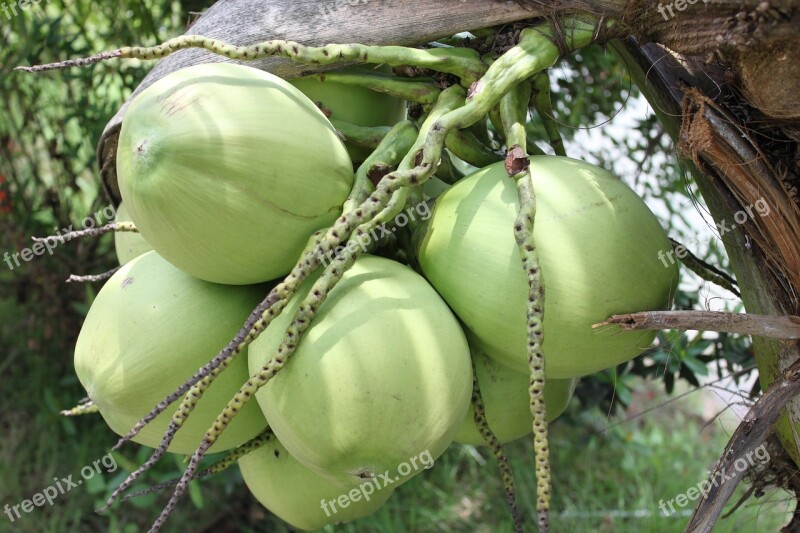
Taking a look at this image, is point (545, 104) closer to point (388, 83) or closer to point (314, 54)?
point (388, 83)

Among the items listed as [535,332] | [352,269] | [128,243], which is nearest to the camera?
[535,332]

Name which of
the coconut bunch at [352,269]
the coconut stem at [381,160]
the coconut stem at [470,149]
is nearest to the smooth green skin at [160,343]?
the coconut bunch at [352,269]

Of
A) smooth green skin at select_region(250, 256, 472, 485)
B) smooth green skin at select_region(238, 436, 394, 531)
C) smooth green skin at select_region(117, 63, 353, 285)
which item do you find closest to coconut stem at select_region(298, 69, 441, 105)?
smooth green skin at select_region(117, 63, 353, 285)

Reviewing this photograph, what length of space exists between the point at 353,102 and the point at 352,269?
0.94ft

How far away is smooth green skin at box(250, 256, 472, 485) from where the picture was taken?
0.92m

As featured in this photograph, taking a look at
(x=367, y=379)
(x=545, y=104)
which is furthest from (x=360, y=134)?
(x=367, y=379)

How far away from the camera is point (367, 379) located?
914mm

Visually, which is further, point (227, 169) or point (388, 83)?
point (388, 83)

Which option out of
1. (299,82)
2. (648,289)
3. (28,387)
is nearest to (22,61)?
(28,387)

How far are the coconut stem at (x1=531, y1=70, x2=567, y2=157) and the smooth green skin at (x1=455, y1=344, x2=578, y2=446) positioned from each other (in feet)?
1.13

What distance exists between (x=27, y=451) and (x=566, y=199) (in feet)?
7.39

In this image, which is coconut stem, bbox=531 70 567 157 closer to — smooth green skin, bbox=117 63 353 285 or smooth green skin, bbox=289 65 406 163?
smooth green skin, bbox=289 65 406 163

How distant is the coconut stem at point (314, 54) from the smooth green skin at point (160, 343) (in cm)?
28

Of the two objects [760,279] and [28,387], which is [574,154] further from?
[28,387]
